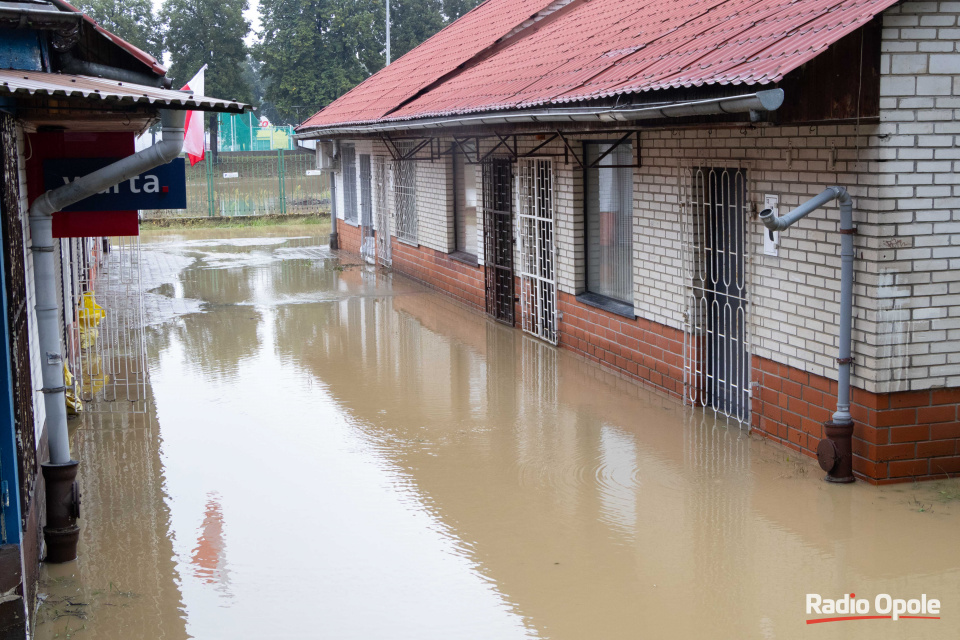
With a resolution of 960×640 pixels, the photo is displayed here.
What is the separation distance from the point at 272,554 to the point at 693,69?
444cm

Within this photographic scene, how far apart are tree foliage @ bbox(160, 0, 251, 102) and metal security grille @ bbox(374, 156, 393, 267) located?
37053mm

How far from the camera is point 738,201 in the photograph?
8.39m

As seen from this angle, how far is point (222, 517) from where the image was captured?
22.1 feet

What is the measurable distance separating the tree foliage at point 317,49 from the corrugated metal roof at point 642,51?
3992cm

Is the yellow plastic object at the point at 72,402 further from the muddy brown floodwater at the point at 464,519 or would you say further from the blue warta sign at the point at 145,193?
the blue warta sign at the point at 145,193

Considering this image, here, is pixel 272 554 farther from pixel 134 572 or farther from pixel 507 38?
pixel 507 38

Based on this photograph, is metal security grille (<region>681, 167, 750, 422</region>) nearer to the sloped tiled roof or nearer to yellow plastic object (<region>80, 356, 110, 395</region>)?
yellow plastic object (<region>80, 356, 110, 395</region>)

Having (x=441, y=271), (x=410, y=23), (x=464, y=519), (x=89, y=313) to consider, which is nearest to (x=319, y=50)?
(x=410, y=23)

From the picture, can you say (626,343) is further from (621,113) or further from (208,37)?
(208,37)

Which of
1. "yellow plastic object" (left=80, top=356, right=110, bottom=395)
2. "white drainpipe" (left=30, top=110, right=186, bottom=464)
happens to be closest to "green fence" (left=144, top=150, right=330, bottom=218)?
"yellow plastic object" (left=80, top=356, right=110, bottom=395)

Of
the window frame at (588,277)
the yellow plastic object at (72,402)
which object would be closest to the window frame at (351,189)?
the window frame at (588,277)

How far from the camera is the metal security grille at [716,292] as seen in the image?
8438 millimetres

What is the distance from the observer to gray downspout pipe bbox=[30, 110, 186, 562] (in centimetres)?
570

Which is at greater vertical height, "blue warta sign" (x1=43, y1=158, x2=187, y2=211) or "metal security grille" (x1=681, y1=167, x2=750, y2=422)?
"blue warta sign" (x1=43, y1=158, x2=187, y2=211)
